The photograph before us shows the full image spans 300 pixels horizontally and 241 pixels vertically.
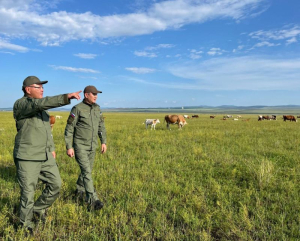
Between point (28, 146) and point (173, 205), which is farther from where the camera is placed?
point (173, 205)

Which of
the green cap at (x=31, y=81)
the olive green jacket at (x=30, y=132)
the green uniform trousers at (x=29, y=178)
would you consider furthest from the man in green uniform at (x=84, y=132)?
the green cap at (x=31, y=81)

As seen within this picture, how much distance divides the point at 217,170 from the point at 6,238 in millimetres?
5230

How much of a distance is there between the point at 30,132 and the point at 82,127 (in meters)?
1.29

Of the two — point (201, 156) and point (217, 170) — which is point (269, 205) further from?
point (201, 156)

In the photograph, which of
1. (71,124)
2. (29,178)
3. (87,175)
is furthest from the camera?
(71,124)

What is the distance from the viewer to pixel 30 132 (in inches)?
119

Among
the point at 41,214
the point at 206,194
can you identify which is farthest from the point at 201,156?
the point at 41,214

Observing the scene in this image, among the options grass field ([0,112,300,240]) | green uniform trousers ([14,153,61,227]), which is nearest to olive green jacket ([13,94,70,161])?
green uniform trousers ([14,153,61,227])

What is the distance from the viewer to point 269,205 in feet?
13.6

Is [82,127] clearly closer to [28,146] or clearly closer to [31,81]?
[28,146]

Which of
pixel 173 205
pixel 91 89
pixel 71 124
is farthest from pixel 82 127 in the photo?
pixel 173 205

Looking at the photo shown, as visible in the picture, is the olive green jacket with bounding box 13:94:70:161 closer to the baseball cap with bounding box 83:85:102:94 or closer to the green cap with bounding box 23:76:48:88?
the green cap with bounding box 23:76:48:88

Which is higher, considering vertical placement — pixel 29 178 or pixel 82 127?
pixel 82 127

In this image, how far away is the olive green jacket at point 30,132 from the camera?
2850mm
